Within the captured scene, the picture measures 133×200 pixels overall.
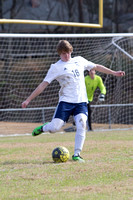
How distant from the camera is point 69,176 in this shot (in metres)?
5.34

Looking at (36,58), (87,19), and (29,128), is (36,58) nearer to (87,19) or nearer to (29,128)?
(29,128)

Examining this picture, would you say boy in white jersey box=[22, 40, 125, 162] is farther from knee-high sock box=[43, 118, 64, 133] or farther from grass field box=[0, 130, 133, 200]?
grass field box=[0, 130, 133, 200]

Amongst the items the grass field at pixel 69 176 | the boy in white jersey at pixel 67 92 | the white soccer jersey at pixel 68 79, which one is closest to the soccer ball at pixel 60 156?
the grass field at pixel 69 176

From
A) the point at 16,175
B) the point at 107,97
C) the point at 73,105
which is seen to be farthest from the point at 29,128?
the point at 16,175

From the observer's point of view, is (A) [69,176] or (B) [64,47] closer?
(A) [69,176]

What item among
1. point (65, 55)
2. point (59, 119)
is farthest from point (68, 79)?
point (59, 119)

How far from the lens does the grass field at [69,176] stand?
439cm

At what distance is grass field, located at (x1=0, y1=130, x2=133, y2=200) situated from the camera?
439 cm

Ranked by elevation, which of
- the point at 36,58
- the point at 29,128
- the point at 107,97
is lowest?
the point at 29,128

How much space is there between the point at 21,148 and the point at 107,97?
959 cm

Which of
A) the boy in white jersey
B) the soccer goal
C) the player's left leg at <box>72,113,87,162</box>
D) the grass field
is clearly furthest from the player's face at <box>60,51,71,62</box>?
the soccer goal

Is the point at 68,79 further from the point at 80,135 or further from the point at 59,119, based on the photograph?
the point at 80,135

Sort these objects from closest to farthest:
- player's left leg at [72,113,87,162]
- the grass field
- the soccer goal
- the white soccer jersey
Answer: the grass field → player's left leg at [72,113,87,162] → the white soccer jersey → the soccer goal

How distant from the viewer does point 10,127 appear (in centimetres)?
1652
